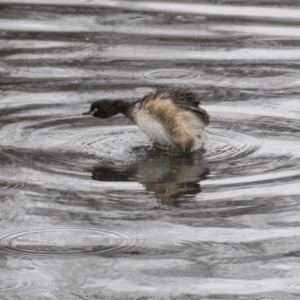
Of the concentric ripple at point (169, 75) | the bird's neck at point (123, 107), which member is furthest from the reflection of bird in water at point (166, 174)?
the concentric ripple at point (169, 75)

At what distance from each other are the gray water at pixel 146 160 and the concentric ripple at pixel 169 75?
1.8 inches

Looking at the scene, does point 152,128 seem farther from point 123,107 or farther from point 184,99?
point 123,107

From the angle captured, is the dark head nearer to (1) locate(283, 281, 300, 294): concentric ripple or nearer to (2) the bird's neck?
(2) the bird's neck

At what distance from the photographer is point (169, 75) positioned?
12852mm

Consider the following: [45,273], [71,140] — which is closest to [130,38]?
A: [71,140]

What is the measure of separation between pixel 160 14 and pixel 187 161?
20.8 feet

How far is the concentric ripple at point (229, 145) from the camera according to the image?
9887 mm

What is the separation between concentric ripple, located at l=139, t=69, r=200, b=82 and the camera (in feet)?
41.6

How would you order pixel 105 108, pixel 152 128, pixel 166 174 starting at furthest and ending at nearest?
pixel 105 108 → pixel 152 128 → pixel 166 174

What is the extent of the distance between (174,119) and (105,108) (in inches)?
34.4

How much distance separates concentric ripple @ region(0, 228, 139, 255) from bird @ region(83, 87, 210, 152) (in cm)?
221

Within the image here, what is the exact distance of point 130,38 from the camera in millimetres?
14766

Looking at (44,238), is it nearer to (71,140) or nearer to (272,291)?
(272,291)

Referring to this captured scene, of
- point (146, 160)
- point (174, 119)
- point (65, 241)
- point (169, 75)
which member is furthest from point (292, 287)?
point (169, 75)
